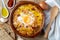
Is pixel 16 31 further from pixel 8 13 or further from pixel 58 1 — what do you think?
pixel 58 1

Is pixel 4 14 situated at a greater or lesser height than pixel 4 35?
greater

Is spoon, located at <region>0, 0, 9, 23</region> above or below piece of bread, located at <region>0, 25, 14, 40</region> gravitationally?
above

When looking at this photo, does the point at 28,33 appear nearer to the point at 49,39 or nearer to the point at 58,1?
the point at 49,39

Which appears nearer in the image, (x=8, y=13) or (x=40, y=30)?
(x=40, y=30)

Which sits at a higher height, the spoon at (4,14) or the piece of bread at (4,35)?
the spoon at (4,14)

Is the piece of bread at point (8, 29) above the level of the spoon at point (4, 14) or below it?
below

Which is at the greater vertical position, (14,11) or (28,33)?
(14,11)

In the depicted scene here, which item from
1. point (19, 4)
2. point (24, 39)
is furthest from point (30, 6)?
point (24, 39)

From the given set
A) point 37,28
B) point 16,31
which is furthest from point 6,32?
point 37,28

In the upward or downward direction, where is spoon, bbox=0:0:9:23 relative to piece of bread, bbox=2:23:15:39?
upward
